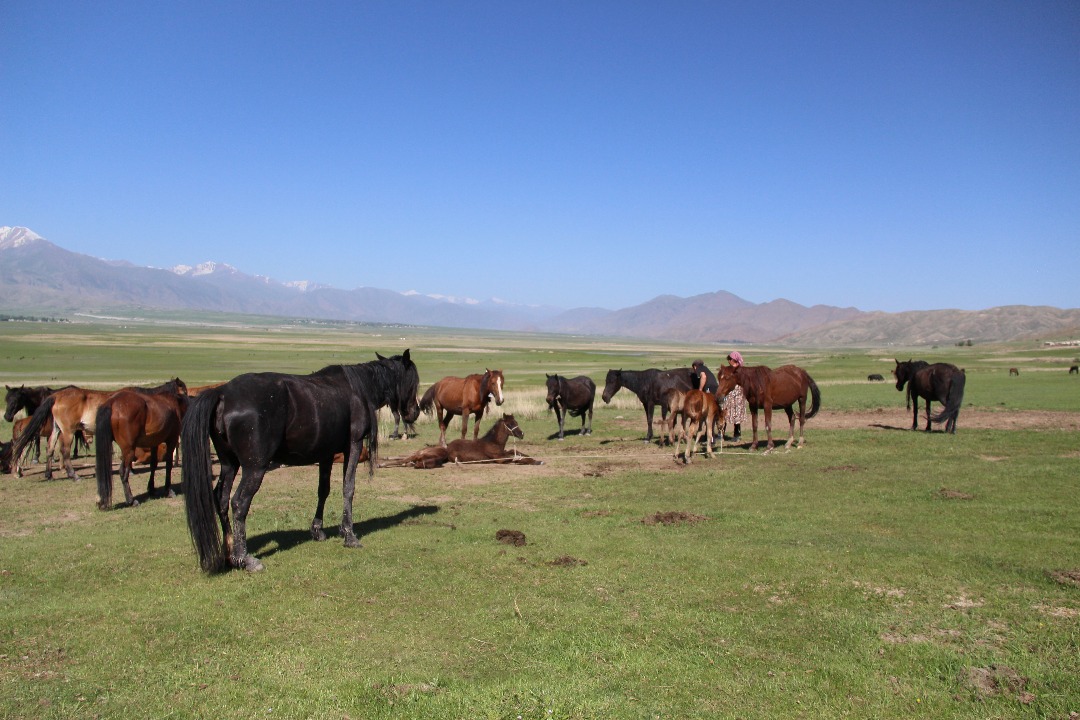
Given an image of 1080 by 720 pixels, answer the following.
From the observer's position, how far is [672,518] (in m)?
10.3

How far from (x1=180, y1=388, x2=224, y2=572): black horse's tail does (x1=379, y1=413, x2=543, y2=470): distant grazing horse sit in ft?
Answer: 26.5

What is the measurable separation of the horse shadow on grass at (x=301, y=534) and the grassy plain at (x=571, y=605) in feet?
0.21

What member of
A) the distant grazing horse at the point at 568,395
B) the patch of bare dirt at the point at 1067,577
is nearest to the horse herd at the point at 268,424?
→ the distant grazing horse at the point at 568,395

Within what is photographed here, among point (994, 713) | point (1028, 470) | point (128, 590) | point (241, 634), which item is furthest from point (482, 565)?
point (1028, 470)

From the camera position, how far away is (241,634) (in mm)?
5914

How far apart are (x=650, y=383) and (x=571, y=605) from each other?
14.6 meters

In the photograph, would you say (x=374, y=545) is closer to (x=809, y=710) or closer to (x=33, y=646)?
(x=33, y=646)

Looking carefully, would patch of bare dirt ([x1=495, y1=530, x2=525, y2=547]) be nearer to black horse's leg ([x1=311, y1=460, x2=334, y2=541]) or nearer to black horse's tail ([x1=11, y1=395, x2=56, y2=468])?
black horse's leg ([x1=311, y1=460, x2=334, y2=541])

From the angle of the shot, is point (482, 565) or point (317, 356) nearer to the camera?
point (482, 565)

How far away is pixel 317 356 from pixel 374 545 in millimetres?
66286

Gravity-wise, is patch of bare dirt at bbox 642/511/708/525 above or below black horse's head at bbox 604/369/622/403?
below

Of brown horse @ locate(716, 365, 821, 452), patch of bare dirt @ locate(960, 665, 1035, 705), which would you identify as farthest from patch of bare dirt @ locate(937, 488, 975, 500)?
patch of bare dirt @ locate(960, 665, 1035, 705)

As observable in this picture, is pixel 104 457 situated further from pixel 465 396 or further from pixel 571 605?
pixel 465 396

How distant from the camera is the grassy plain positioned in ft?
16.2
